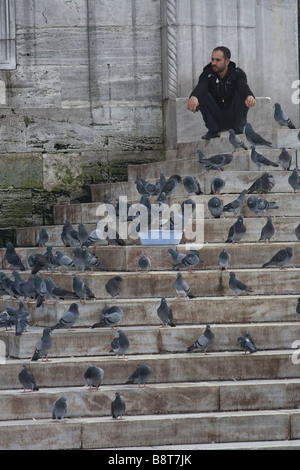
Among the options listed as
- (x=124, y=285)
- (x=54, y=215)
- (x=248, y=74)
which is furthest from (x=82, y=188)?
(x=124, y=285)

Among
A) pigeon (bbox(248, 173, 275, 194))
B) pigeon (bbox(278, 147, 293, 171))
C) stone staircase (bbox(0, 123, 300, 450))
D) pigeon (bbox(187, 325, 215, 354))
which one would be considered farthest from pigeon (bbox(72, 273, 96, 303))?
pigeon (bbox(278, 147, 293, 171))

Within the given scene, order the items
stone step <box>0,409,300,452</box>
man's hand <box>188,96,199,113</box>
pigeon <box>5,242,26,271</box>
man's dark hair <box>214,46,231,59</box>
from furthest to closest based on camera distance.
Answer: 1. man's dark hair <box>214,46,231,59</box>
2. man's hand <box>188,96,199,113</box>
3. pigeon <box>5,242,26,271</box>
4. stone step <box>0,409,300,452</box>

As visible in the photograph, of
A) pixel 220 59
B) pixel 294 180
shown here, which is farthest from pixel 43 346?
pixel 220 59

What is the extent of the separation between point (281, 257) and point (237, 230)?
1.95ft

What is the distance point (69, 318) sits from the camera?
1052 cm

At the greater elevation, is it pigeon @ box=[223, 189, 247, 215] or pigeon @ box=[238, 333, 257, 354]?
pigeon @ box=[223, 189, 247, 215]

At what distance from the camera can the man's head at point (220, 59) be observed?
14016mm

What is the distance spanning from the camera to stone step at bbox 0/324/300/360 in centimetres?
1054

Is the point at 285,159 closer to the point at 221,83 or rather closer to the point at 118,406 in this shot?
the point at 221,83

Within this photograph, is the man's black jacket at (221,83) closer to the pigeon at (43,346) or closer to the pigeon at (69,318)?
the pigeon at (69,318)

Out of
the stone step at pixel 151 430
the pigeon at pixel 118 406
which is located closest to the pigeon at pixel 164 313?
the stone step at pixel 151 430

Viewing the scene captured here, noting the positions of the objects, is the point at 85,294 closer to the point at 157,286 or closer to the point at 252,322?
the point at 157,286

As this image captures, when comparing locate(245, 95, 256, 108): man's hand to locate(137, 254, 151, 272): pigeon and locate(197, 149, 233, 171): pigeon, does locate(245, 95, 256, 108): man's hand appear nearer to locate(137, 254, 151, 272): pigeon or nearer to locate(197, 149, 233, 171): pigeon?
locate(197, 149, 233, 171): pigeon

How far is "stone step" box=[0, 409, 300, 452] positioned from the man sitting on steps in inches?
202
